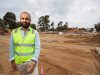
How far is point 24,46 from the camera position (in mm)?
2848

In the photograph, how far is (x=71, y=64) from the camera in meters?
9.45

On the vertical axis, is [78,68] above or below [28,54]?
below

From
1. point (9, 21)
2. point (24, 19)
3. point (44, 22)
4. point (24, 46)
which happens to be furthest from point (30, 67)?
point (44, 22)

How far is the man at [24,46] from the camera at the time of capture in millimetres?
2842

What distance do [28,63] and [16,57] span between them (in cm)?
21

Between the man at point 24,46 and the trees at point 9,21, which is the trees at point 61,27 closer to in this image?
the trees at point 9,21

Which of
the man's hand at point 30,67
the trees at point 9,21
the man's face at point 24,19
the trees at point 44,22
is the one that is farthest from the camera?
the trees at point 44,22

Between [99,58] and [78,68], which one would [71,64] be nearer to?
[78,68]

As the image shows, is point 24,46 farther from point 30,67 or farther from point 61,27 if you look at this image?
point 61,27

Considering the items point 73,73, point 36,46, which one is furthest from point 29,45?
point 73,73

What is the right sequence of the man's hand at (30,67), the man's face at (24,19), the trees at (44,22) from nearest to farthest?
the man's hand at (30,67) → the man's face at (24,19) → the trees at (44,22)

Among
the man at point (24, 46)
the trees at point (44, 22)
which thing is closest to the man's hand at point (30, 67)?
the man at point (24, 46)

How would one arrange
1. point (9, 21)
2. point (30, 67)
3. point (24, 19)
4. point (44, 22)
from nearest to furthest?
point (30, 67)
point (24, 19)
point (9, 21)
point (44, 22)

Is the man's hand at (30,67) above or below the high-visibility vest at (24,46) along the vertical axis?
below
